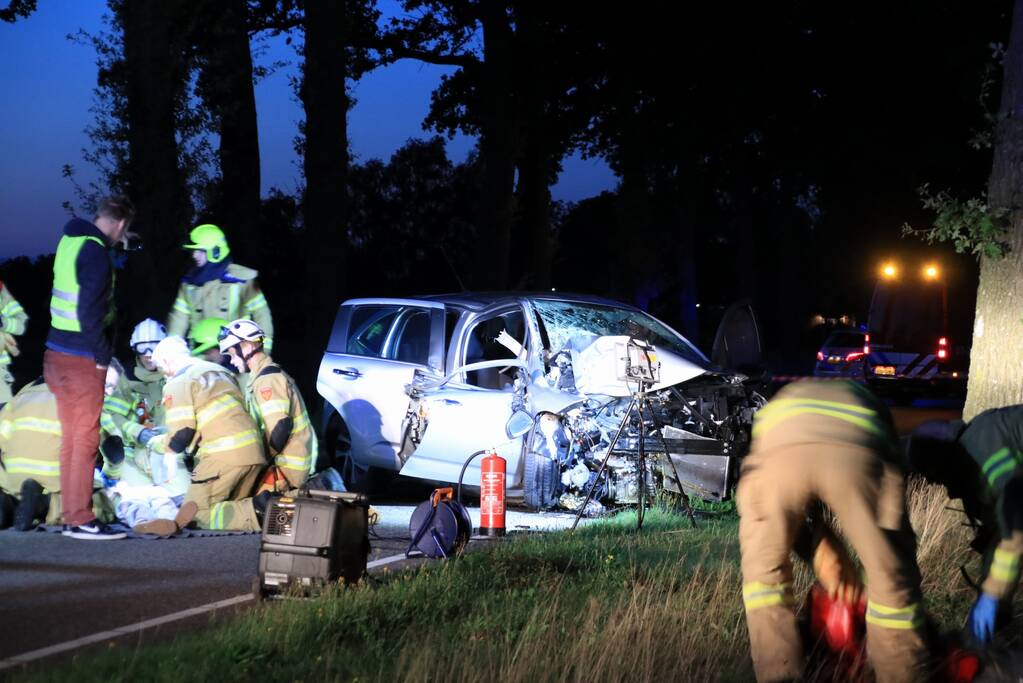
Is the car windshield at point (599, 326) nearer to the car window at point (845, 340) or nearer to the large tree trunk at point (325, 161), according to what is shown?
the large tree trunk at point (325, 161)

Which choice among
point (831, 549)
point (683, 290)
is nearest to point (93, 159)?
point (683, 290)

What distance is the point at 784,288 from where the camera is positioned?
58.8 metres

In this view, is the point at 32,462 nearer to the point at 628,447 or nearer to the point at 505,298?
the point at 505,298

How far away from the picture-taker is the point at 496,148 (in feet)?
82.0

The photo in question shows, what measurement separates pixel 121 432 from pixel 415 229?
42.8 meters

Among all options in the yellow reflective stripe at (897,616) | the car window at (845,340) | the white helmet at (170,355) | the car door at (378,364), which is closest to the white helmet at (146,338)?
the white helmet at (170,355)

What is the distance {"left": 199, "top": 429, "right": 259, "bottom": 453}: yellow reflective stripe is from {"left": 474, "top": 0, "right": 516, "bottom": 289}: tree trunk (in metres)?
15.5

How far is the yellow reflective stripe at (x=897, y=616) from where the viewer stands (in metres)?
4.88

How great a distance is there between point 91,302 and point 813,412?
5698mm

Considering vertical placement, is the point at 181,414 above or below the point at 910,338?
below

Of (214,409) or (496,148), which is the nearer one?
(214,409)

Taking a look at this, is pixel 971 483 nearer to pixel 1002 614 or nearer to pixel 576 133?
pixel 1002 614

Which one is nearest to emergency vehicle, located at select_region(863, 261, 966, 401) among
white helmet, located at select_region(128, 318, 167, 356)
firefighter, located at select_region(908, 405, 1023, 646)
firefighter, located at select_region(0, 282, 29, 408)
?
white helmet, located at select_region(128, 318, 167, 356)

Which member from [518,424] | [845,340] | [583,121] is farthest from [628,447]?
[583,121]
